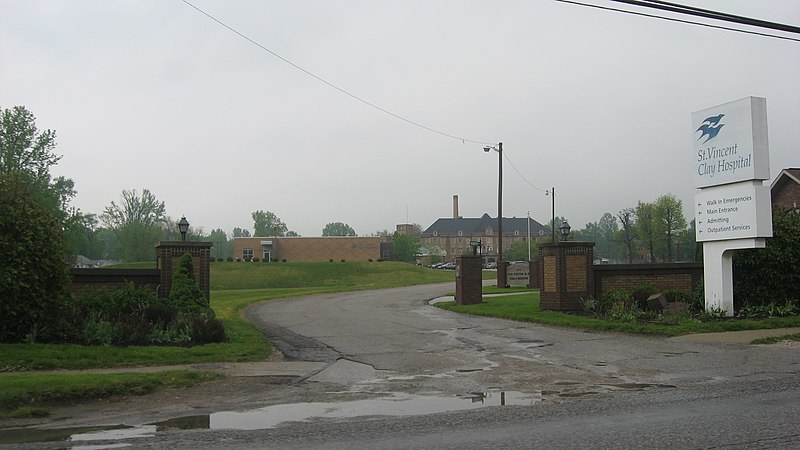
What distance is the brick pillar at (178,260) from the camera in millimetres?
19047

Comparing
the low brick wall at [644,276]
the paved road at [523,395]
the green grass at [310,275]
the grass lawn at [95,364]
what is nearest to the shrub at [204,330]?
the grass lawn at [95,364]

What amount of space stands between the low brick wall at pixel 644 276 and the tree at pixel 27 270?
16096mm

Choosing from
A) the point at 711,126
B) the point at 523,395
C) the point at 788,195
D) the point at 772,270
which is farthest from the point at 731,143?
the point at 788,195

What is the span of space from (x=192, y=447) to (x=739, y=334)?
535 inches

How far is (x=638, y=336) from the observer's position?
17.3 metres

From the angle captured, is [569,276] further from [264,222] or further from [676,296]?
[264,222]

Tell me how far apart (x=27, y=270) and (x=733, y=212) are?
670 inches

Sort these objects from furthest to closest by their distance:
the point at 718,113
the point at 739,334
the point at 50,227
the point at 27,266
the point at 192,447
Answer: the point at 718,113, the point at 739,334, the point at 50,227, the point at 27,266, the point at 192,447

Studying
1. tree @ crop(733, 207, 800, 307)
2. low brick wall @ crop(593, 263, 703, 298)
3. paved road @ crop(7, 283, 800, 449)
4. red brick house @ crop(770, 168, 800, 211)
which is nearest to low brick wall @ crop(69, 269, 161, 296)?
paved road @ crop(7, 283, 800, 449)

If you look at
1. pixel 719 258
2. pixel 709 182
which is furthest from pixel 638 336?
pixel 709 182

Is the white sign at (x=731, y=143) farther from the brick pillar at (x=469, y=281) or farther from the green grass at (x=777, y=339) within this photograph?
the brick pillar at (x=469, y=281)

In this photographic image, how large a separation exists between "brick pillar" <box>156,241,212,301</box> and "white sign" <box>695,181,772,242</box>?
13778 mm

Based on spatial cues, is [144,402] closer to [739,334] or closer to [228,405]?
[228,405]

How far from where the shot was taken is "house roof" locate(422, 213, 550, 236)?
543 feet
